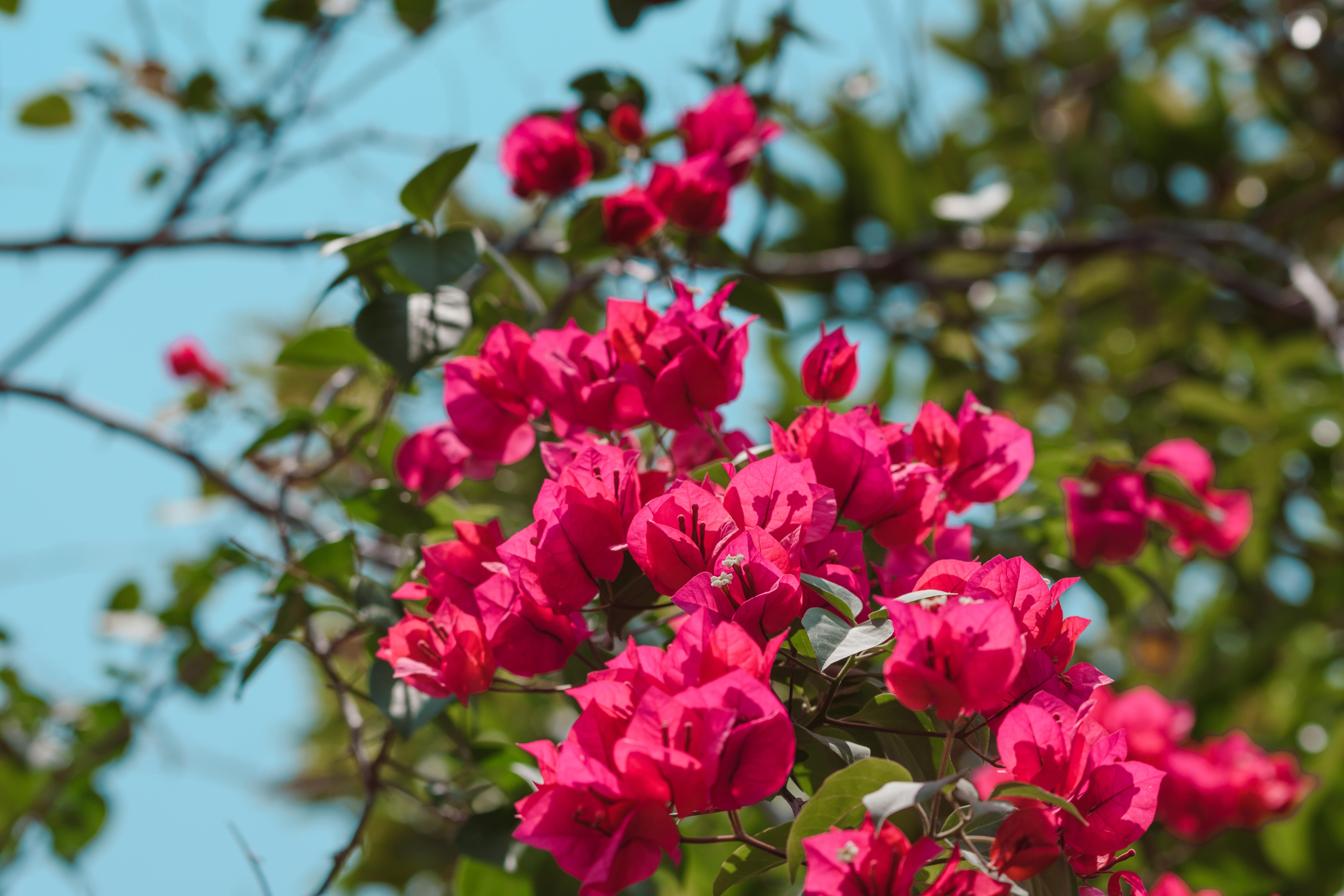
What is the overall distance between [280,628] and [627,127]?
50cm

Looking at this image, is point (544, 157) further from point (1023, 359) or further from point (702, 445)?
point (1023, 359)

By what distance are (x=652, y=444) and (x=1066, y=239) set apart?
0.89m

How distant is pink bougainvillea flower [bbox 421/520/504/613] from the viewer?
0.49 m

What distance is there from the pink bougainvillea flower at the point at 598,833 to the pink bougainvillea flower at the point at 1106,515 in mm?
472

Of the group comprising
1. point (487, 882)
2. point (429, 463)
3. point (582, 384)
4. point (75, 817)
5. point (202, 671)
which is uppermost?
point (582, 384)

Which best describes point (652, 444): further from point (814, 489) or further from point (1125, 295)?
point (1125, 295)

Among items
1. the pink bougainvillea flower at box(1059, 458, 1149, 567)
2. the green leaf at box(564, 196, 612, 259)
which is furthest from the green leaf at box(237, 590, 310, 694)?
the pink bougainvillea flower at box(1059, 458, 1149, 567)

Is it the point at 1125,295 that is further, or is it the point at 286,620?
the point at 1125,295

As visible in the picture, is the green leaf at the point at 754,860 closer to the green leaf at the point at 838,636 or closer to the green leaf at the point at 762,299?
the green leaf at the point at 838,636

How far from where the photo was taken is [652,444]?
0.63m

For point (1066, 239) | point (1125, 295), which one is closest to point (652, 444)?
point (1066, 239)

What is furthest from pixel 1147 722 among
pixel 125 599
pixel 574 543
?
pixel 125 599

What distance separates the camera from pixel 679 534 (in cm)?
39

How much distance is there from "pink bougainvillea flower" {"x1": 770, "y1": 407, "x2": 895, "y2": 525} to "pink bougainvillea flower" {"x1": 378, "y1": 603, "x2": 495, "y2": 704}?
18cm
